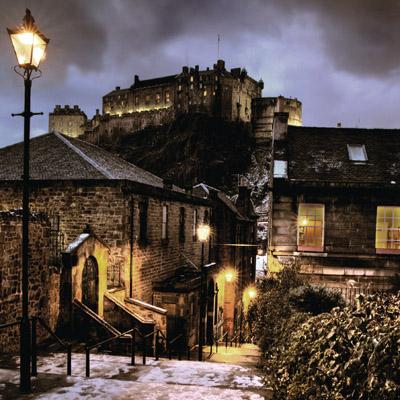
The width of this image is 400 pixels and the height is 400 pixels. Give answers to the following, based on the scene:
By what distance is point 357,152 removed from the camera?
1995 centimetres

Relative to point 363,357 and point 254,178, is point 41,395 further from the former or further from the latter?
point 254,178

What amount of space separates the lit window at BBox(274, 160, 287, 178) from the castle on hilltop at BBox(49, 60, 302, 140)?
8131cm

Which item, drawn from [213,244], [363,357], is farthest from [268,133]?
[363,357]

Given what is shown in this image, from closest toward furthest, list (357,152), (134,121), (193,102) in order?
1. (357,152)
2. (193,102)
3. (134,121)

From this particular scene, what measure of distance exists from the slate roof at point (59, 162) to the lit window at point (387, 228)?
10.3 metres

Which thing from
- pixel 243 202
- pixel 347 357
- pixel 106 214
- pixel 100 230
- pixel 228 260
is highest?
pixel 243 202

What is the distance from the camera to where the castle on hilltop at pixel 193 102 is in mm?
101375

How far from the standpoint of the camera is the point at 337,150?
65.4ft

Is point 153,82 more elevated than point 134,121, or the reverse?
point 153,82

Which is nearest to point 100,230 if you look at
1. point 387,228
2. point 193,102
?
point 387,228

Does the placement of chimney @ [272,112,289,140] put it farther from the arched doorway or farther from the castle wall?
the castle wall

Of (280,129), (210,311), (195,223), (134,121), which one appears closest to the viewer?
(280,129)

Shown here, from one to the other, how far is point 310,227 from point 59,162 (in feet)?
36.6

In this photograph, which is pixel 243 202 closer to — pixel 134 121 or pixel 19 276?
pixel 19 276
